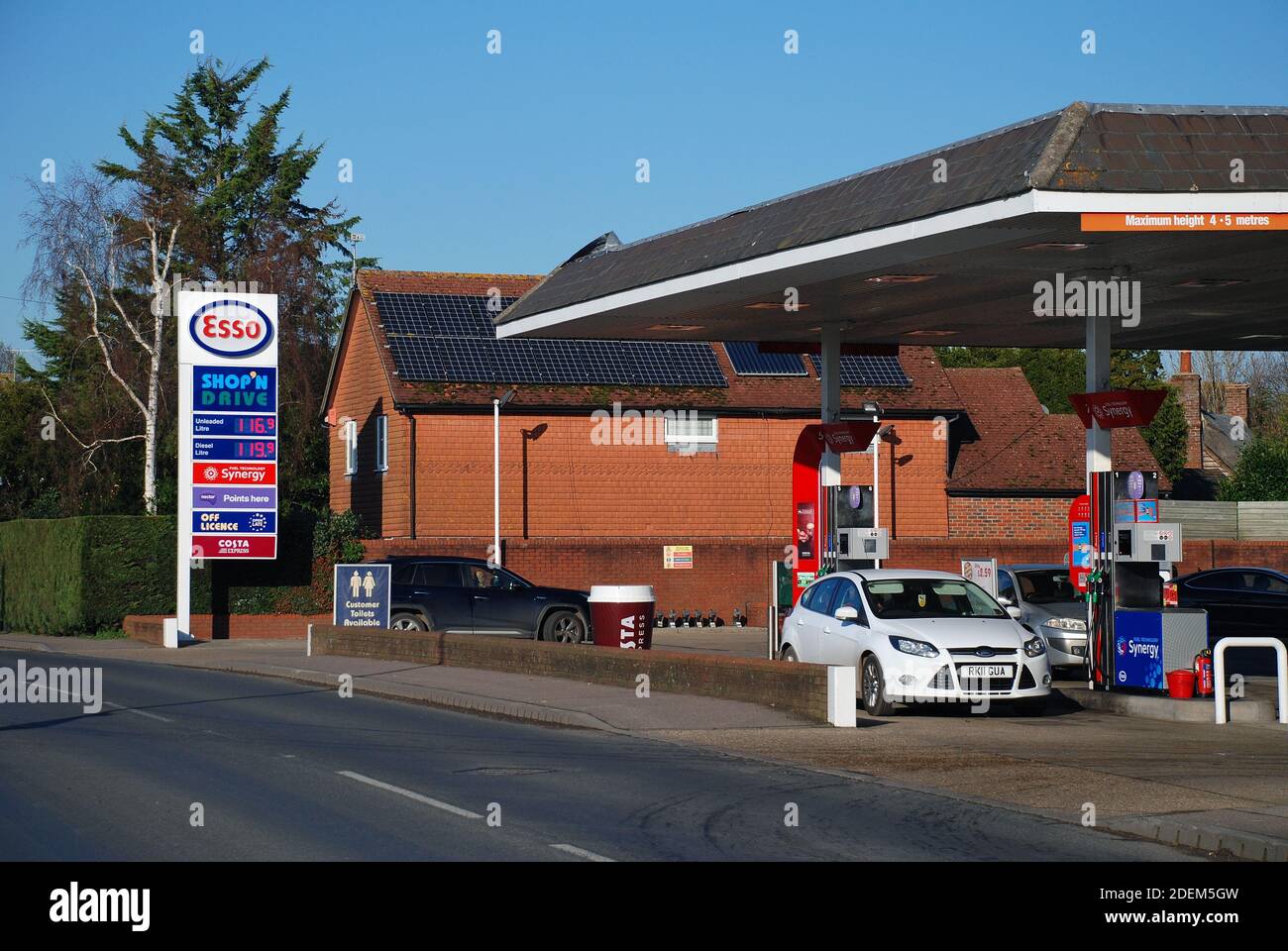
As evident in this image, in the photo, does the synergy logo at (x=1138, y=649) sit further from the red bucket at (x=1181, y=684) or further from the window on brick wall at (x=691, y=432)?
the window on brick wall at (x=691, y=432)

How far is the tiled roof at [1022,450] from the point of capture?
148 ft

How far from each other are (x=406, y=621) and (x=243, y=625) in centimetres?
763

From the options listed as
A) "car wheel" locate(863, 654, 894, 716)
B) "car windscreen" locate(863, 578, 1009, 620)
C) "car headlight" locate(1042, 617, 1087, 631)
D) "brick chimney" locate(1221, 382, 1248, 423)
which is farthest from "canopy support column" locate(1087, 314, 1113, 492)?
"brick chimney" locate(1221, 382, 1248, 423)

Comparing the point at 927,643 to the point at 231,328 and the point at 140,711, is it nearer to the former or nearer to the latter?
the point at 140,711

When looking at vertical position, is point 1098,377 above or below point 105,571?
above

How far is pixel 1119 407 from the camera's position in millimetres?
19250

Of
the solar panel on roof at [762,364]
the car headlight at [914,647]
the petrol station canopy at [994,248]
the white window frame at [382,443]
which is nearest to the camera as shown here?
the petrol station canopy at [994,248]

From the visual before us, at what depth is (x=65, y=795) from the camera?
11.8 meters

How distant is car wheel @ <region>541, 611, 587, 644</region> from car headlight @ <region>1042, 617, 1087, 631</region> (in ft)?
34.2

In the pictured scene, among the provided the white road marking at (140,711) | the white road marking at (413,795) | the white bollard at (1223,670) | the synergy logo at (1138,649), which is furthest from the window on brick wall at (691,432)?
the white road marking at (413,795)

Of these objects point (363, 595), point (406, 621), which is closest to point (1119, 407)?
point (363, 595)

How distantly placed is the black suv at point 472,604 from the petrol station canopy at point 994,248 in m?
6.07

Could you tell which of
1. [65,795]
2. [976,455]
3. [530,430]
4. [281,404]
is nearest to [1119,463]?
[976,455]
